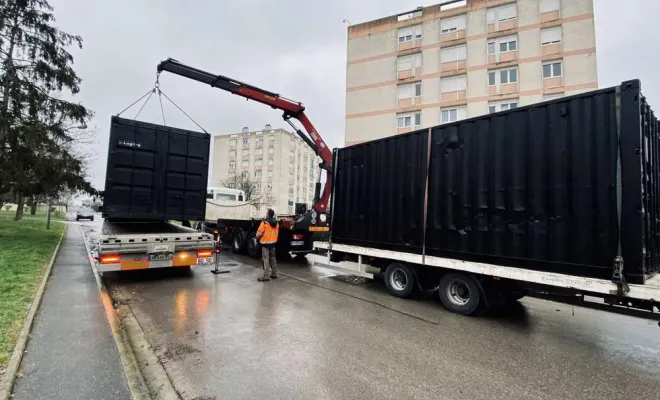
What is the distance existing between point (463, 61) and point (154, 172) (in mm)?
25185

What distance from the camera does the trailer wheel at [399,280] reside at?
6359 mm

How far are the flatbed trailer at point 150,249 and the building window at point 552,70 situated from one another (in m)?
25.3

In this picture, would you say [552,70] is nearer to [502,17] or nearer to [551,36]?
[551,36]

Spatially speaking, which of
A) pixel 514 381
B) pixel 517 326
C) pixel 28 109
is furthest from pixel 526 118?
pixel 28 109

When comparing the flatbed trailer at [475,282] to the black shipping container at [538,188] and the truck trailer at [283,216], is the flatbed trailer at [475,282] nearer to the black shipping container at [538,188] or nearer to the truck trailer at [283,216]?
the black shipping container at [538,188]

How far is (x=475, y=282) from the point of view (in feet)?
17.7

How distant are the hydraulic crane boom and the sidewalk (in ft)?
24.6

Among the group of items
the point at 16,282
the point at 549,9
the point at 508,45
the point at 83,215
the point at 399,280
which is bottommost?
the point at 16,282

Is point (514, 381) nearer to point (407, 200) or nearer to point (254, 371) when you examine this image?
point (254, 371)

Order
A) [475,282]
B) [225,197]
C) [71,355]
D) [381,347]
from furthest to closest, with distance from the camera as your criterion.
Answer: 1. [225,197]
2. [475,282]
3. [381,347]
4. [71,355]

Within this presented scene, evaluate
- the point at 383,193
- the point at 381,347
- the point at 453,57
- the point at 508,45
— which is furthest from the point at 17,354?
the point at 508,45

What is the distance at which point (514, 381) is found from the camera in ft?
11.0

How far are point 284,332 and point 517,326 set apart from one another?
133 inches

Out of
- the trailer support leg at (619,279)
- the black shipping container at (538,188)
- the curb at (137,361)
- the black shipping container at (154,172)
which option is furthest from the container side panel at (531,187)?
the black shipping container at (154,172)
